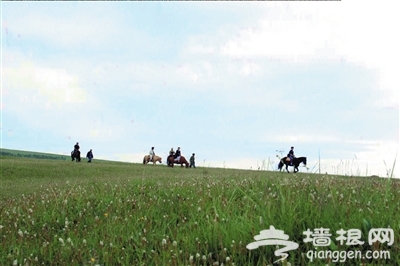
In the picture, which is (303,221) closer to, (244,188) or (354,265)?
(354,265)

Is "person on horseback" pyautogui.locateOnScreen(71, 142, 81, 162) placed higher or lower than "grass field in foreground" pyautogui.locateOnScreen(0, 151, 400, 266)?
higher

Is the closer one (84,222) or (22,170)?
(84,222)

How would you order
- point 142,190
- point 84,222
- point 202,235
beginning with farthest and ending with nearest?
1. point 142,190
2. point 84,222
3. point 202,235

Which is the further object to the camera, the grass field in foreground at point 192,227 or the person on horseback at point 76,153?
the person on horseback at point 76,153

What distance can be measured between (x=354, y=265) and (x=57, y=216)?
24.2ft

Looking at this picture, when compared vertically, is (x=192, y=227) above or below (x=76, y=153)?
below

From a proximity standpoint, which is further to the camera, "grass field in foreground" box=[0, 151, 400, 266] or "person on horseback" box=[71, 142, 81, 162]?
"person on horseback" box=[71, 142, 81, 162]

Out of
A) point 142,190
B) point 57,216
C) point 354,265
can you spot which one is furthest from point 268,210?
point 142,190

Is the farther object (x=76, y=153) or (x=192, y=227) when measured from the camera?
(x=76, y=153)

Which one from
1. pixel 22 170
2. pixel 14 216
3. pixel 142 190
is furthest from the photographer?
pixel 22 170

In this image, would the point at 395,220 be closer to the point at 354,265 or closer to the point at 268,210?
the point at 354,265

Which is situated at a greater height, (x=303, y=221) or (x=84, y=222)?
(x=303, y=221)

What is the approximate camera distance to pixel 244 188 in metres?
11.7

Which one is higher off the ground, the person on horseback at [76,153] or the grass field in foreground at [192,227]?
the person on horseback at [76,153]
